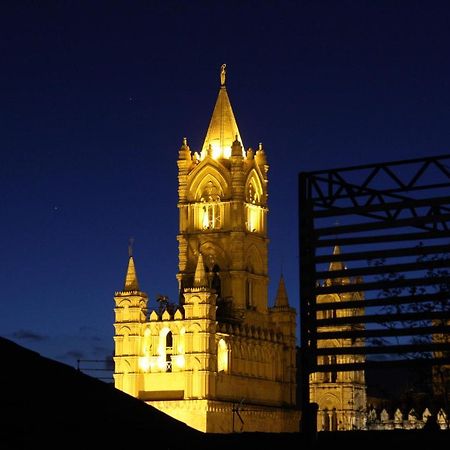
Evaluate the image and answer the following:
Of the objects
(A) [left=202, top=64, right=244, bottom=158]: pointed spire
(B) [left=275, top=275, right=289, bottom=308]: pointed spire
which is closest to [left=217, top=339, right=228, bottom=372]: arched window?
(B) [left=275, top=275, right=289, bottom=308]: pointed spire

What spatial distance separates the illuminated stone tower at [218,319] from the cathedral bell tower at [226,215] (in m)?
0.07

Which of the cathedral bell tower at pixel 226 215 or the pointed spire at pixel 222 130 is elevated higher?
the pointed spire at pixel 222 130

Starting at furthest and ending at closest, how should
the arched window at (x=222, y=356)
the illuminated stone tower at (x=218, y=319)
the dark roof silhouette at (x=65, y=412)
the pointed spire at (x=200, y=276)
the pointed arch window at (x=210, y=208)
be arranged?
the pointed arch window at (x=210, y=208) → the arched window at (x=222, y=356) → the pointed spire at (x=200, y=276) → the illuminated stone tower at (x=218, y=319) → the dark roof silhouette at (x=65, y=412)

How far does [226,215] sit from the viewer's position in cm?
9794

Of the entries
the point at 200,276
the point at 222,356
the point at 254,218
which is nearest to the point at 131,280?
the point at 200,276

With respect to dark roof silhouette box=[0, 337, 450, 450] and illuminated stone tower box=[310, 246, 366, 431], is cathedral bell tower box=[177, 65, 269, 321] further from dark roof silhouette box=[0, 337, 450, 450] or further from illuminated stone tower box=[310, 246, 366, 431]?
dark roof silhouette box=[0, 337, 450, 450]

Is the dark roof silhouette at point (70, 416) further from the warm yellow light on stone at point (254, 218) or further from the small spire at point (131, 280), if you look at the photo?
the warm yellow light on stone at point (254, 218)

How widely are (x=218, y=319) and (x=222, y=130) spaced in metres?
14.7

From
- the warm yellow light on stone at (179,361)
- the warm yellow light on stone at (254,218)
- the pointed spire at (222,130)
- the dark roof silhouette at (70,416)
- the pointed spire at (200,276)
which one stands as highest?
the pointed spire at (222,130)

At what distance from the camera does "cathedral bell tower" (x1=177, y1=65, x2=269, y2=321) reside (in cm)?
9662

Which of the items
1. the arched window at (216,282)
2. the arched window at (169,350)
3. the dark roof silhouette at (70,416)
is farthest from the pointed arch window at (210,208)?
the dark roof silhouette at (70,416)

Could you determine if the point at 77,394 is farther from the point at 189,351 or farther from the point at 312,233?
the point at 189,351

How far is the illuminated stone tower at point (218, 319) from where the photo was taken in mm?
89500

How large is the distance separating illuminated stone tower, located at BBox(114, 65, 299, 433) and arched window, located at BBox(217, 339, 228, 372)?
0.23ft
